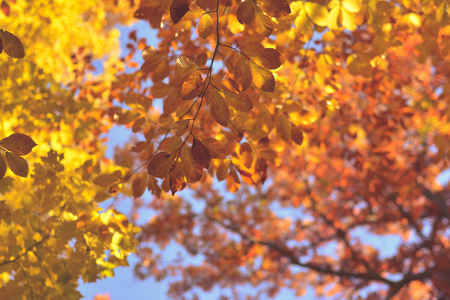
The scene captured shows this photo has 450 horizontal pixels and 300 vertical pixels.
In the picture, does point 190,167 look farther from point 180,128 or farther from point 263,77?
point 263,77

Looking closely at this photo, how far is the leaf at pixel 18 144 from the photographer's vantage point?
1046mm

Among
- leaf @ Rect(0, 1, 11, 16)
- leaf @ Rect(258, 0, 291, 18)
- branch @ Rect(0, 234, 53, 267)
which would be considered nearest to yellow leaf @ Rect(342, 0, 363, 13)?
leaf @ Rect(258, 0, 291, 18)

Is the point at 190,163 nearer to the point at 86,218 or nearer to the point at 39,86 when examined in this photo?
the point at 86,218

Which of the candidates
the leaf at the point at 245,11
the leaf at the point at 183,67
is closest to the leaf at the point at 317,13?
the leaf at the point at 245,11

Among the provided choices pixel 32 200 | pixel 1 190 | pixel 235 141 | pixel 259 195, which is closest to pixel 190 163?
pixel 235 141

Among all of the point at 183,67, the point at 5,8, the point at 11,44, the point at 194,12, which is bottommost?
the point at 183,67

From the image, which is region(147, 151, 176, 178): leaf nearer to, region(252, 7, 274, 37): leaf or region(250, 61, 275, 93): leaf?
region(250, 61, 275, 93): leaf

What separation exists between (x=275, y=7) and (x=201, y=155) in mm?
549

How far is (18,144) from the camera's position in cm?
106

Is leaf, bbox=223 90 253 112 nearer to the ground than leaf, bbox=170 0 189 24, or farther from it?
nearer to the ground

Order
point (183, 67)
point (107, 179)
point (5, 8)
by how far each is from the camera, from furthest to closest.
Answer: point (5, 8), point (107, 179), point (183, 67)

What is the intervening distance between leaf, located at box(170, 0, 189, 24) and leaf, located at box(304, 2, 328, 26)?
28.2 inches

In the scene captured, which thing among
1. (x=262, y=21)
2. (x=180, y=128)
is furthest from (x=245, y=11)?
(x=180, y=128)

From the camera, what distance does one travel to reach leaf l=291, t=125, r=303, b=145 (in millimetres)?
1669
